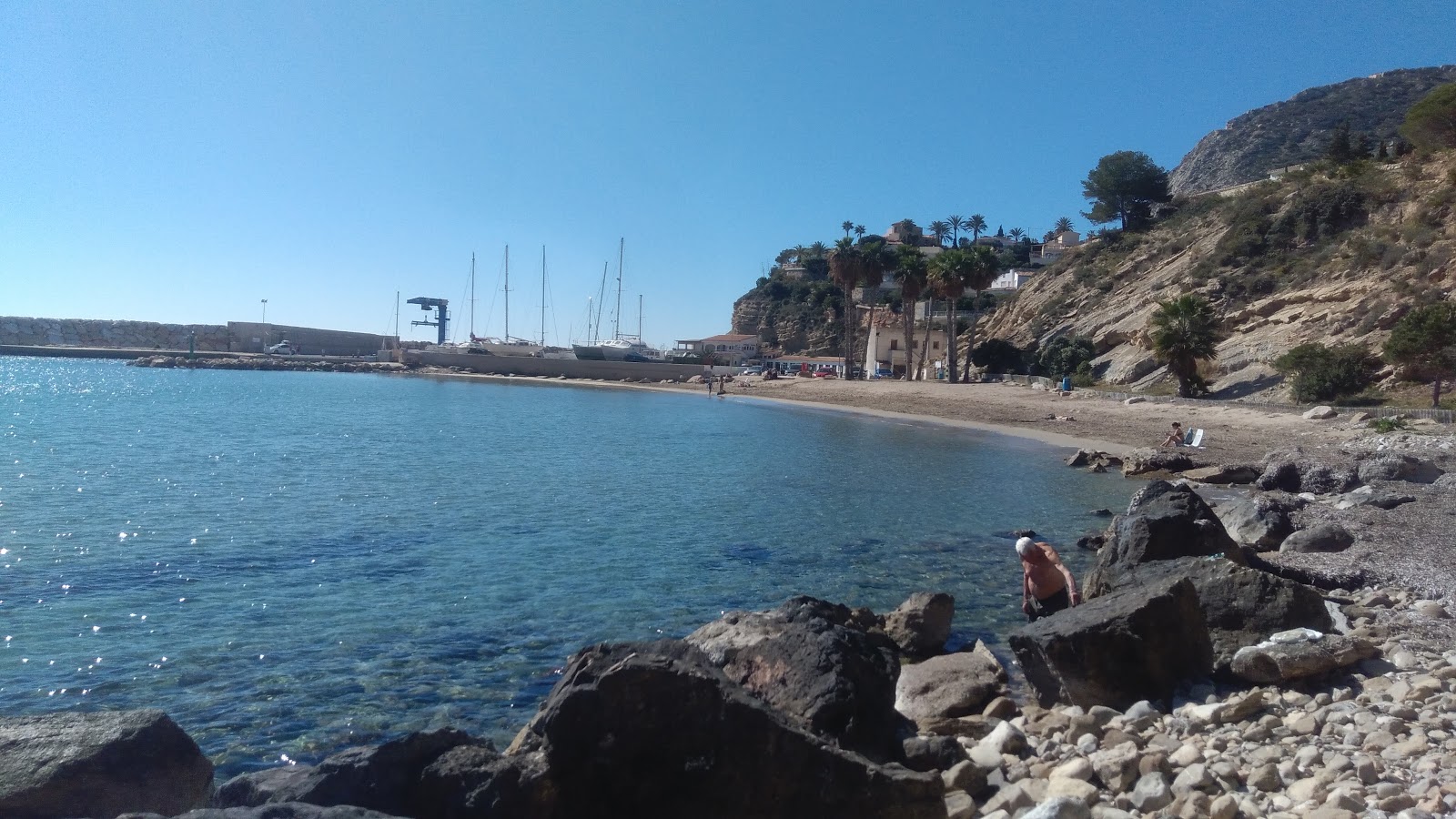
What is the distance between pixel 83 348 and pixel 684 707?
6111 inches

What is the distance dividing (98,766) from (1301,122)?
6422 inches

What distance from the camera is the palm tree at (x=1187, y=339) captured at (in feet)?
137

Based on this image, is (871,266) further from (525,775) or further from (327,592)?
(525,775)

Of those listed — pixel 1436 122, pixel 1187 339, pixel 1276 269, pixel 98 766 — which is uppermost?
pixel 1436 122

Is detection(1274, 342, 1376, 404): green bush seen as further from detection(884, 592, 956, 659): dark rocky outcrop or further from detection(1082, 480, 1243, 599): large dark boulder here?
detection(884, 592, 956, 659): dark rocky outcrop

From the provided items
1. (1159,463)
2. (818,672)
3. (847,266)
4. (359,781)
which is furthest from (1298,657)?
(847,266)

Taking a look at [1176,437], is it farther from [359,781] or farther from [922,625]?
[359,781]

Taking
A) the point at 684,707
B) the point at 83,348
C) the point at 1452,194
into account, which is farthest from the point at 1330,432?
the point at 83,348

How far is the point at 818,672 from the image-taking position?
7059 mm

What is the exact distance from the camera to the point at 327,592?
529 inches

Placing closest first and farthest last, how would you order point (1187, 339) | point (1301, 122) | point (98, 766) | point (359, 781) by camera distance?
point (98, 766) < point (359, 781) < point (1187, 339) < point (1301, 122)

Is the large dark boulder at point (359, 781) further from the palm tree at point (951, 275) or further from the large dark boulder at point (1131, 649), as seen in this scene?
the palm tree at point (951, 275)

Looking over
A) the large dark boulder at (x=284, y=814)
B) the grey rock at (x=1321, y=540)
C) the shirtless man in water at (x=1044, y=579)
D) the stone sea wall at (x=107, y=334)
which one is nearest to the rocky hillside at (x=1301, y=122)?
the grey rock at (x=1321, y=540)

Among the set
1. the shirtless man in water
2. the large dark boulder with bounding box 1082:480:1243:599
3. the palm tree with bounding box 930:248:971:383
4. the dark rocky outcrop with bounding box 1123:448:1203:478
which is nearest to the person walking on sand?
the dark rocky outcrop with bounding box 1123:448:1203:478
